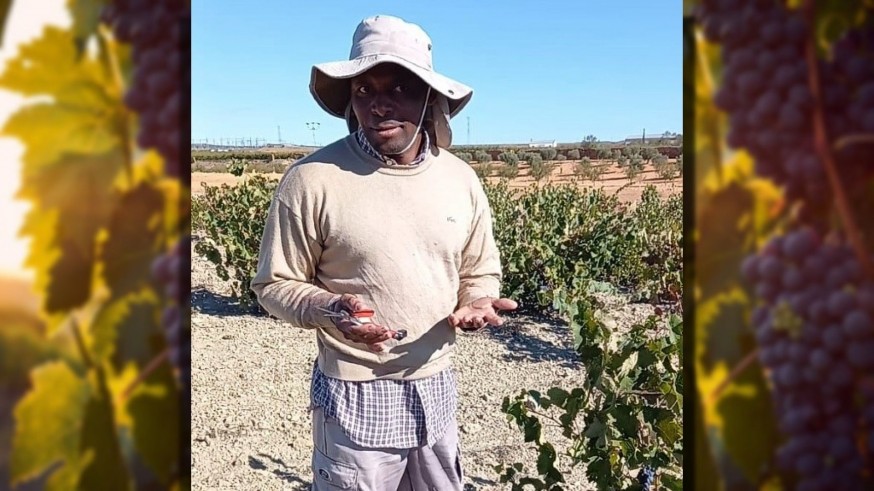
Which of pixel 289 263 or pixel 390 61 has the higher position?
pixel 390 61

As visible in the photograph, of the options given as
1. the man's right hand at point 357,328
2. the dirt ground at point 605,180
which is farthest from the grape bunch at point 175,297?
the dirt ground at point 605,180

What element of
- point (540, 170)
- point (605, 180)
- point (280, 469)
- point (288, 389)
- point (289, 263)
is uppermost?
point (540, 170)

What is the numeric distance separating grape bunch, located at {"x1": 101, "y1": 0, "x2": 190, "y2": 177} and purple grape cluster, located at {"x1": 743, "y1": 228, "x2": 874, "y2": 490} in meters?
0.47

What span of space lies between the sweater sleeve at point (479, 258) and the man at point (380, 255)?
20mm

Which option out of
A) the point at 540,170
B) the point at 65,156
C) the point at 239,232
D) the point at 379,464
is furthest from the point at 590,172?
the point at 65,156

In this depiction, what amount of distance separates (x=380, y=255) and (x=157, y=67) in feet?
3.50

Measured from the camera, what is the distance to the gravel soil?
3967 mm

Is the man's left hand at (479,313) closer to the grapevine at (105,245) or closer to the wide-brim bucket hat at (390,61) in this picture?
the wide-brim bucket hat at (390,61)

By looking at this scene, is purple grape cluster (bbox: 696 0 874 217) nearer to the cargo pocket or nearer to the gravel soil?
the cargo pocket

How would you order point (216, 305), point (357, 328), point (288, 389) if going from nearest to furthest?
point (357, 328) < point (288, 389) < point (216, 305)

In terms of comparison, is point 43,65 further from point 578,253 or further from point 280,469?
point 578,253

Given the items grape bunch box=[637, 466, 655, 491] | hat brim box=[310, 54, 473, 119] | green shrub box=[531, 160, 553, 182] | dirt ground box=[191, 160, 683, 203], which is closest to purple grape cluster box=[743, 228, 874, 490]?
hat brim box=[310, 54, 473, 119]

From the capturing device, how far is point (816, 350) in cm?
55

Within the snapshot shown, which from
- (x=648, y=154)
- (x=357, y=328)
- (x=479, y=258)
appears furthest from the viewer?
(x=648, y=154)
